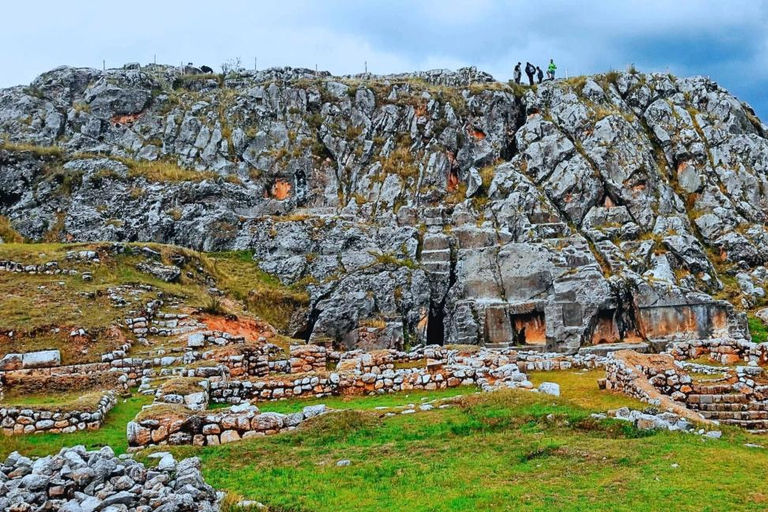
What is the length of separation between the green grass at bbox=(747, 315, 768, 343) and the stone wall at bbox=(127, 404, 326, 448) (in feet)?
130

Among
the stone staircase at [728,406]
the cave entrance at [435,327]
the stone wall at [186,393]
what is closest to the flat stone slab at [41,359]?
the stone wall at [186,393]

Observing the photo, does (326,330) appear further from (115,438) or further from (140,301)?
(115,438)

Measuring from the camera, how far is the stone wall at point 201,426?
1324 cm

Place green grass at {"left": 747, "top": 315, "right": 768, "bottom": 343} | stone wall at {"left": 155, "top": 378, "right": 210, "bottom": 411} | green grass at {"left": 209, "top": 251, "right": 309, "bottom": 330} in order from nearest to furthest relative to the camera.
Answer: stone wall at {"left": 155, "top": 378, "right": 210, "bottom": 411} < green grass at {"left": 747, "top": 315, "right": 768, "bottom": 343} < green grass at {"left": 209, "top": 251, "right": 309, "bottom": 330}

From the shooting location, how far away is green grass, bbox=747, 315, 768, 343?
42469mm

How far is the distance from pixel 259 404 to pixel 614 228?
4077 centimetres

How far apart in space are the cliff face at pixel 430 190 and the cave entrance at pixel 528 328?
8.5 inches

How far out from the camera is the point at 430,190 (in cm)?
5622

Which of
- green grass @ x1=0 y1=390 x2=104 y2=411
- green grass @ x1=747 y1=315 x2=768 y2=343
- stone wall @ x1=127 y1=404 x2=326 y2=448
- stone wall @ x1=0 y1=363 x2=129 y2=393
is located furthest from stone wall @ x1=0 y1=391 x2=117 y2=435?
green grass @ x1=747 y1=315 x2=768 y2=343

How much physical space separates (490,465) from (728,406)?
32.7 feet

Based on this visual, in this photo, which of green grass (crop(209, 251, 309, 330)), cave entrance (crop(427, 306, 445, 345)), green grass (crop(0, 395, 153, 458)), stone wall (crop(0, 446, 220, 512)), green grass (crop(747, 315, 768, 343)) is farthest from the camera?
cave entrance (crop(427, 306, 445, 345))

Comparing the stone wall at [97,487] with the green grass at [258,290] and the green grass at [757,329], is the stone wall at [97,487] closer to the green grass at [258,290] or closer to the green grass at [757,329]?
the green grass at [258,290]

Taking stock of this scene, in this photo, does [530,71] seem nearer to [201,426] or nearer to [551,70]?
[551,70]

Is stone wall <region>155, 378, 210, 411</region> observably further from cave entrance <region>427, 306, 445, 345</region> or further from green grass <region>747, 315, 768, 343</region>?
green grass <region>747, 315, 768, 343</region>
